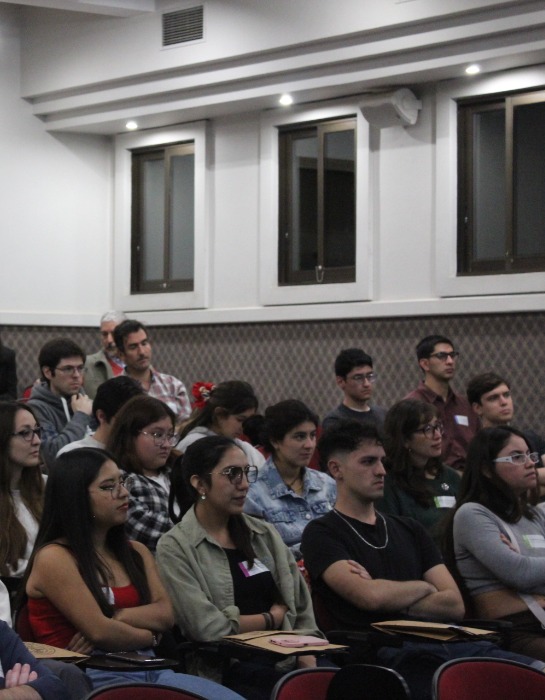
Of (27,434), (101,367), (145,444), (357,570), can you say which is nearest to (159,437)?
(145,444)

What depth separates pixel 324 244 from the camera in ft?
25.4

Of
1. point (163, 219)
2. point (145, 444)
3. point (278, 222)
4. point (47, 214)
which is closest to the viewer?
point (145, 444)

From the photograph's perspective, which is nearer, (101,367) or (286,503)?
(286,503)

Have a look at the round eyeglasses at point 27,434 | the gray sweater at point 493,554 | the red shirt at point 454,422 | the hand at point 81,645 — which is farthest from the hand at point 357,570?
the red shirt at point 454,422

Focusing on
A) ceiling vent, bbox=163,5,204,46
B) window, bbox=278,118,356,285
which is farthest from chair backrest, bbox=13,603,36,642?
ceiling vent, bbox=163,5,204,46

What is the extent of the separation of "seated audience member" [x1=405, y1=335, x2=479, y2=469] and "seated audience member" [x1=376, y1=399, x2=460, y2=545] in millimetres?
1426

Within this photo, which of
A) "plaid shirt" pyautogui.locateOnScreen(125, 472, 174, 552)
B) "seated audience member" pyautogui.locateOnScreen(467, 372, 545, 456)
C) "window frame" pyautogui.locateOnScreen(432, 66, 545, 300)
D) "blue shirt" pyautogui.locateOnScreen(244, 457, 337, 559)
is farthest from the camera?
"window frame" pyautogui.locateOnScreen(432, 66, 545, 300)

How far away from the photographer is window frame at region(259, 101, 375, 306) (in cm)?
742

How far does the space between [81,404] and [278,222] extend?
279cm

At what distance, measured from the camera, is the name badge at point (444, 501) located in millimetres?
4637

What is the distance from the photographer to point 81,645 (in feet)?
10.9

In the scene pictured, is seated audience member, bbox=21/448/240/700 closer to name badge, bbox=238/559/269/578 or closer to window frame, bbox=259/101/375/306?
name badge, bbox=238/559/269/578

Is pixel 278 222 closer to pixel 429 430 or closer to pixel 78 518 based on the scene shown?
pixel 429 430

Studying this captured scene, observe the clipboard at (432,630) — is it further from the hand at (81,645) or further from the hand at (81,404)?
the hand at (81,404)
